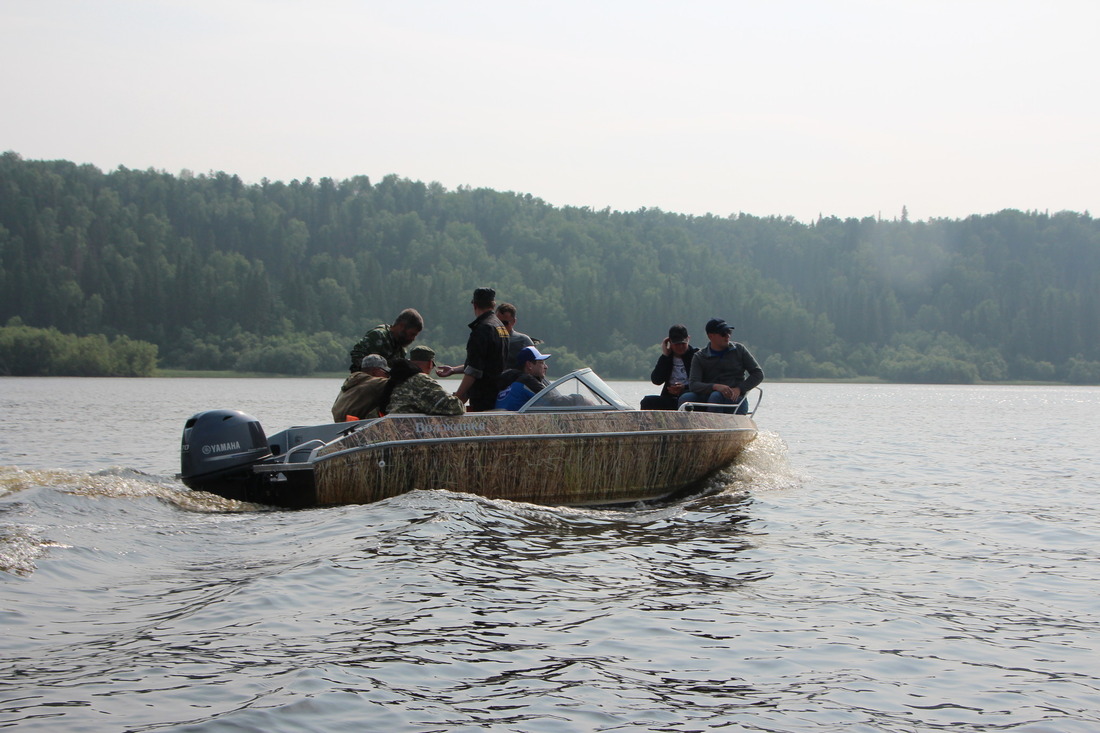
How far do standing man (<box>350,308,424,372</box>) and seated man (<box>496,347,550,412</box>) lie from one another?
3.11 ft

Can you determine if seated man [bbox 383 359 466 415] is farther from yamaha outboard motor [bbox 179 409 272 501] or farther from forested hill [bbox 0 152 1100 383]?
forested hill [bbox 0 152 1100 383]

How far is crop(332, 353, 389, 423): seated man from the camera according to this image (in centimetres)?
998

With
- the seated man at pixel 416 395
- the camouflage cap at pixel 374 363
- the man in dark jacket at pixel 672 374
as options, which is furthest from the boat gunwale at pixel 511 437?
the man in dark jacket at pixel 672 374

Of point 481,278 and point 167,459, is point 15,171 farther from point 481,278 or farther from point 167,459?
point 167,459

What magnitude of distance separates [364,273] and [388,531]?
11747 cm

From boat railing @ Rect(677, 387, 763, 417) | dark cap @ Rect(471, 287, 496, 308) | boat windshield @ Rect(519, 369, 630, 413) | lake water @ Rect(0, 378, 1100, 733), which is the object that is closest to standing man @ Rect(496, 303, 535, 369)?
dark cap @ Rect(471, 287, 496, 308)

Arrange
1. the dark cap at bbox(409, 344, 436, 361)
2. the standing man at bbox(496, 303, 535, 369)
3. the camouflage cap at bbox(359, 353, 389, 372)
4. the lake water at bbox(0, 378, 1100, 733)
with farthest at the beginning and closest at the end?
the standing man at bbox(496, 303, 535, 369) < the dark cap at bbox(409, 344, 436, 361) < the camouflage cap at bbox(359, 353, 389, 372) < the lake water at bbox(0, 378, 1100, 733)

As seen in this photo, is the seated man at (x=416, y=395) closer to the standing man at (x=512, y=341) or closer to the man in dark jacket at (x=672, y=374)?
the standing man at (x=512, y=341)

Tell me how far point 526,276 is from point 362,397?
12886 cm

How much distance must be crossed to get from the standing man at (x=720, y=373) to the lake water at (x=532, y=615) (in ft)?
5.37

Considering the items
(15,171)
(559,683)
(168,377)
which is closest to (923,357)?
(168,377)

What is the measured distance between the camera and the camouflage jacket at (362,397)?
393 inches

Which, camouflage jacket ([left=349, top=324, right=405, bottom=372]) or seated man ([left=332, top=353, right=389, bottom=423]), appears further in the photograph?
camouflage jacket ([left=349, top=324, right=405, bottom=372])

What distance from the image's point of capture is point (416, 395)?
9.59m
